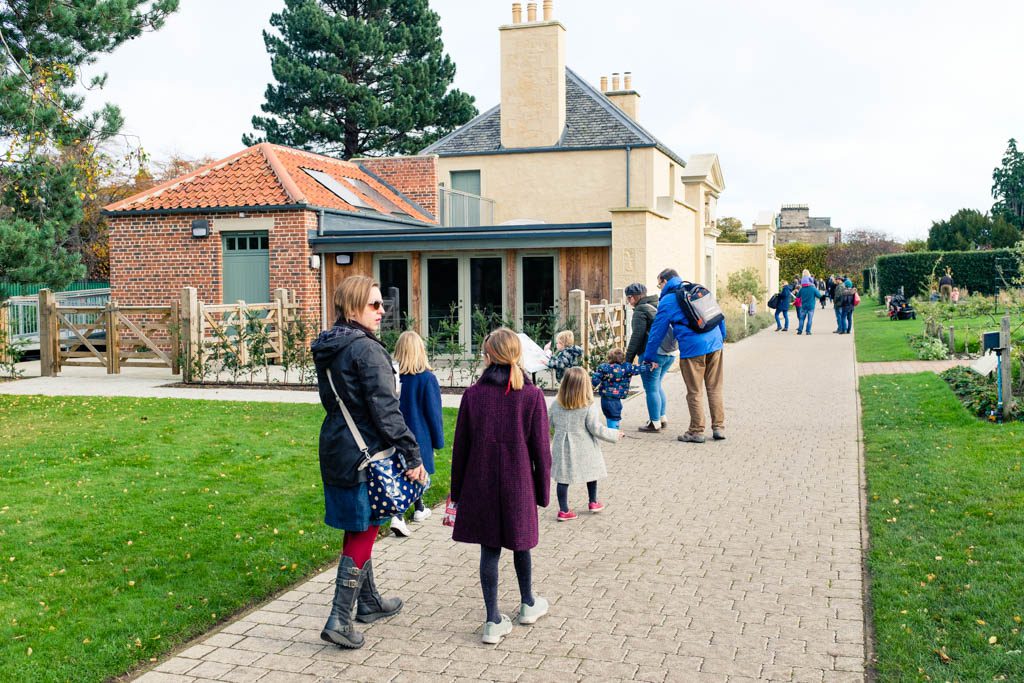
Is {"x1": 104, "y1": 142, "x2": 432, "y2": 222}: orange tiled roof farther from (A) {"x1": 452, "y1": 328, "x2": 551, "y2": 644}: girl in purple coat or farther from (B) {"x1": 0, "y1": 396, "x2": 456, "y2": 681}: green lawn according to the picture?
(A) {"x1": 452, "y1": 328, "x2": 551, "y2": 644}: girl in purple coat

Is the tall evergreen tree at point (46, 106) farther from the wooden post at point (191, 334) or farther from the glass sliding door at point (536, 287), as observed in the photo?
the glass sliding door at point (536, 287)

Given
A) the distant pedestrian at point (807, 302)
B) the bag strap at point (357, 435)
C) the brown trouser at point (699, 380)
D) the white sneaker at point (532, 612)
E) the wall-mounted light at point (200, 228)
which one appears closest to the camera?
→ the bag strap at point (357, 435)

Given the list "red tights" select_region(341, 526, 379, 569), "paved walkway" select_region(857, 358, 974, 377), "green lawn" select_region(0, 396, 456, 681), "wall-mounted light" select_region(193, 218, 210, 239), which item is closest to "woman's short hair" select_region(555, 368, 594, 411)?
"green lawn" select_region(0, 396, 456, 681)

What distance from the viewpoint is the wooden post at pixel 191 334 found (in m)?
15.7

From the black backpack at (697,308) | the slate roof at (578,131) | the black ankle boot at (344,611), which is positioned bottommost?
the black ankle boot at (344,611)

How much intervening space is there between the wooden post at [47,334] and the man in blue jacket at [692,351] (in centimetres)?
1198

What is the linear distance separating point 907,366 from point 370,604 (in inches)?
578

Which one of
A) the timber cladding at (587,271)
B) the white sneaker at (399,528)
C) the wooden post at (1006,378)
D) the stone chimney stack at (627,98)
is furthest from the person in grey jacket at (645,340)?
the stone chimney stack at (627,98)

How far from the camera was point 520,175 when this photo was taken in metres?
27.9

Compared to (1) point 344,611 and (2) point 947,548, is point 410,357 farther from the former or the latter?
(2) point 947,548

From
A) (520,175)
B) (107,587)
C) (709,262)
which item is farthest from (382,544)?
(709,262)

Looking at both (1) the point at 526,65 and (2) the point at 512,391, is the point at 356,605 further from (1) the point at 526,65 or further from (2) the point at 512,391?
(1) the point at 526,65

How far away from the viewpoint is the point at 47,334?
17.3 metres

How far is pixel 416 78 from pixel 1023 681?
37.3 metres
